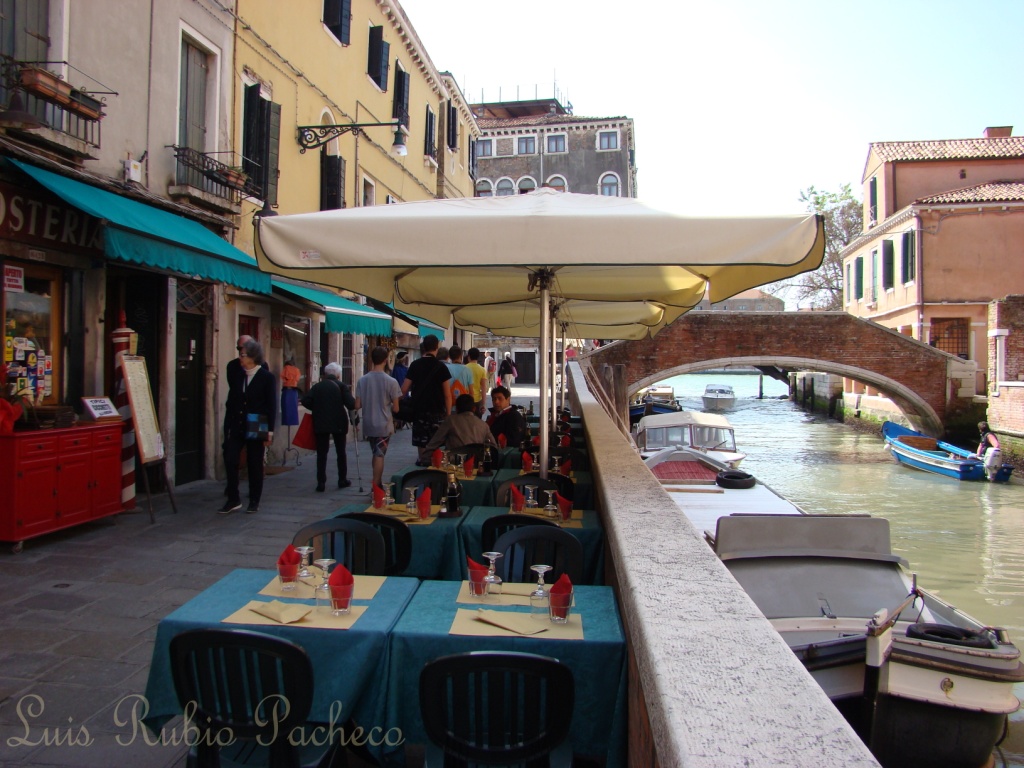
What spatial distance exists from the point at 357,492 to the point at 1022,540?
12.8 meters

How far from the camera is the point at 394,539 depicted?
349 cm

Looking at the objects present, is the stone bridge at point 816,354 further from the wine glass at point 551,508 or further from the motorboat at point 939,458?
the wine glass at point 551,508

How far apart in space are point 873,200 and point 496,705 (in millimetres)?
31459

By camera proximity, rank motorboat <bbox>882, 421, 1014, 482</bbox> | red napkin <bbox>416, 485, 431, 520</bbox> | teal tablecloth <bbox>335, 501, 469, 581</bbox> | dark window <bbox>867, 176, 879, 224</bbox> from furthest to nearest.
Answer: dark window <bbox>867, 176, 879, 224</bbox> → motorboat <bbox>882, 421, 1014, 482</bbox> → red napkin <bbox>416, 485, 431, 520</bbox> → teal tablecloth <bbox>335, 501, 469, 581</bbox>

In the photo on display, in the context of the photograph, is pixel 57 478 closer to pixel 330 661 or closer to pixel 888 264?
pixel 330 661

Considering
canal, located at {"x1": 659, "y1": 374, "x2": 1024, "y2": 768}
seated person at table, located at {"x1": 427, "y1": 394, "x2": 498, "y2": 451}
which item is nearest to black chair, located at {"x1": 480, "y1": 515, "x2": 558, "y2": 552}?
seated person at table, located at {"x1": 427, "y1": 394, "x2": 498, "y2": 451}

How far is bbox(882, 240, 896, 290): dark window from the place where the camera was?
26.6 metres

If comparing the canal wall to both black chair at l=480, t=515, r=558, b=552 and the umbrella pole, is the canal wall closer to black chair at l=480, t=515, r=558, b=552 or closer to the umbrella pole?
black chair at l=480, t=515, r=558, b=552

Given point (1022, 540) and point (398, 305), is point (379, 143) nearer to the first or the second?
Result: point (398, 305)

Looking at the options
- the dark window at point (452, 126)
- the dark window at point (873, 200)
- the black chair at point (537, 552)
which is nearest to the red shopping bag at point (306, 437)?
the black chair at point (537, 552)

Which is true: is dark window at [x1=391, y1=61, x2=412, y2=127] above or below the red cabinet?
above

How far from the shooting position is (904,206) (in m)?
27.0

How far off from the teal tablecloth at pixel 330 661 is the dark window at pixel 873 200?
3064cm

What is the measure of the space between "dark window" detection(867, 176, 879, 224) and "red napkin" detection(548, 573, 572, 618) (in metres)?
30.3
